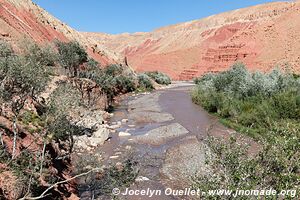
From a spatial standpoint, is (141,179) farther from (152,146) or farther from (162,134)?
(162,134)

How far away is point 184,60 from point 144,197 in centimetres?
10257

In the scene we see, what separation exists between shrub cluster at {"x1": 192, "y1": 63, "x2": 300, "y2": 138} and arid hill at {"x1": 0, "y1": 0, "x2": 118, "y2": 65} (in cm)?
2386

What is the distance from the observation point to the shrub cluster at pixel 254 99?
2080 centimetres

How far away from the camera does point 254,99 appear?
1002 inches

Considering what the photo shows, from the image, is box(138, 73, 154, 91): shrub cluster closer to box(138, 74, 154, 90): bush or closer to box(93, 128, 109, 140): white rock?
box(138, 74, 154, 90): bush

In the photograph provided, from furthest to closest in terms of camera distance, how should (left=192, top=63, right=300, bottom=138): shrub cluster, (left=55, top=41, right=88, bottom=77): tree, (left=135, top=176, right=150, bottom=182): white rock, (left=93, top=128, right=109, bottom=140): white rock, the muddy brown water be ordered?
(left=55, top=41, right=88, bottom=77): tree < (left=93, top=128, right=109, bottom=140): white rock < (left=192, top=63, right=300, bottom=138): shrub cluster < the muddy brown water < (left=135, top=176, right=150, bottom=182): white rock

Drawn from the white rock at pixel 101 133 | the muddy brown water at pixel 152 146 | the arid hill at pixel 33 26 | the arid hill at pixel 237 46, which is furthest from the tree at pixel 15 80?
the arid hill at pixel 237 46

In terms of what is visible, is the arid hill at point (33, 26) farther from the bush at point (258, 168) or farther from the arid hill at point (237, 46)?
the bush at point (258, 168)

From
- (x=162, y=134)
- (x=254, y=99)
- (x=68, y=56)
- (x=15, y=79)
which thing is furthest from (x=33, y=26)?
(x=15, y=79)

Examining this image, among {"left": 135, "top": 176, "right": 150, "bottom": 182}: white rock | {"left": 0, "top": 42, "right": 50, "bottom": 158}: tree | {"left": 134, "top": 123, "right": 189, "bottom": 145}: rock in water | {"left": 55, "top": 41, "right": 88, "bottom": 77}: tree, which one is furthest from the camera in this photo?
{"left": 55, "top": 41, "right": 88, "bottom": 77}: tree

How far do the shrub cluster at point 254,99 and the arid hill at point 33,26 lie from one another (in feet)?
78.3

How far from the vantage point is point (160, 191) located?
13266 millimetres

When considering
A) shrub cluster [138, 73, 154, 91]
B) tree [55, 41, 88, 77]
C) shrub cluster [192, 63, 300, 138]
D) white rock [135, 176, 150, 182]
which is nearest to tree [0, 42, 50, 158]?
white rock [135, 176, 150, 182]

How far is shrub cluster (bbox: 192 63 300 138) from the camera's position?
2080 cm
